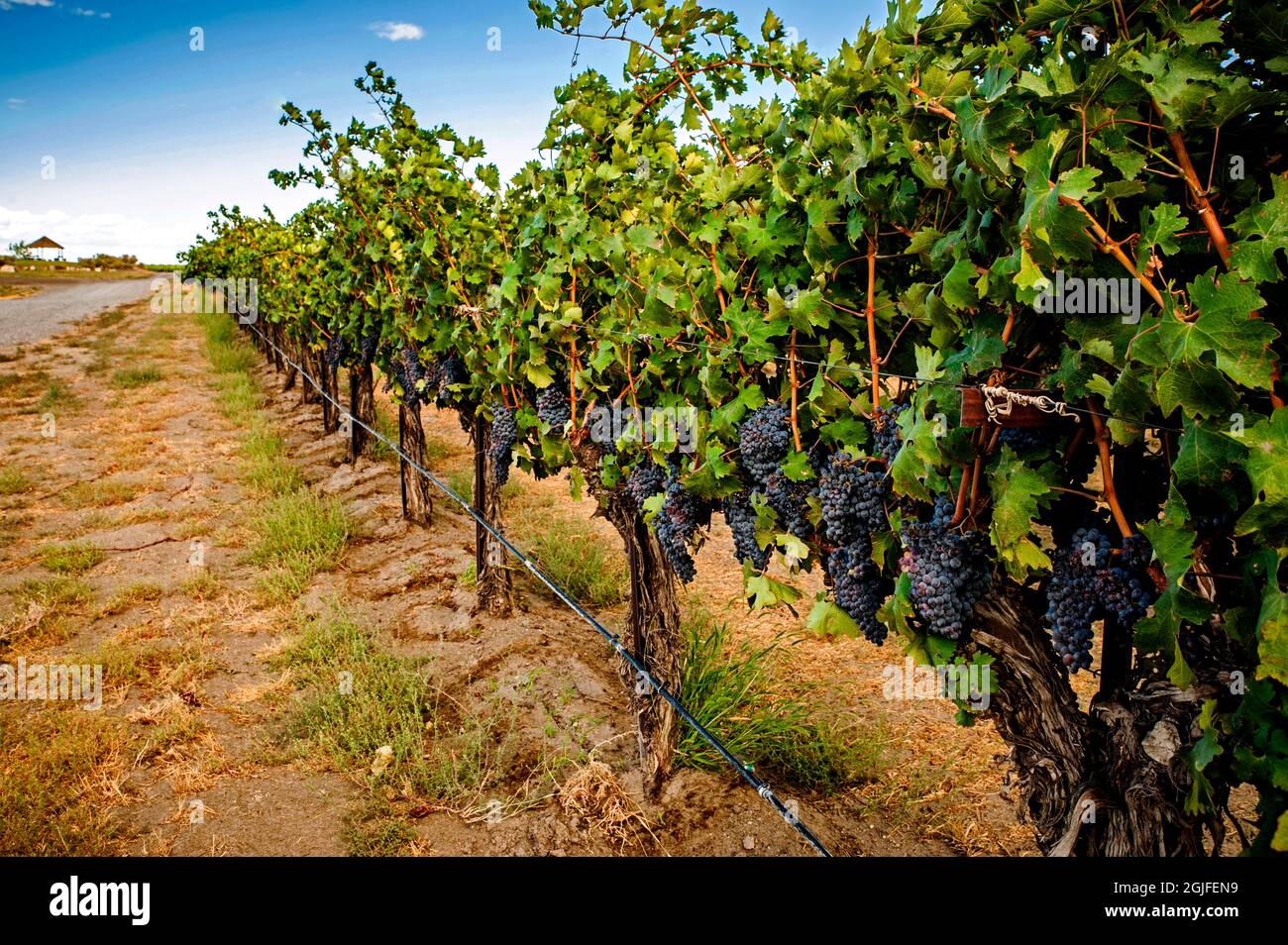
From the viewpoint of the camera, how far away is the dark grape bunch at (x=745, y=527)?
269 centimetres

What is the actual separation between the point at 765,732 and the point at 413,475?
4.55m

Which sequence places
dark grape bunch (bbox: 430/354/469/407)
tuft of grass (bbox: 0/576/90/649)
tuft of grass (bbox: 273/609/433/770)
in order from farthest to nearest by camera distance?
dark grape bunch (bbox: 430/354/469/407), tuft of grass (bbox: 0/576/90/649), tuft of grass (bbox: 273/609/433/770)

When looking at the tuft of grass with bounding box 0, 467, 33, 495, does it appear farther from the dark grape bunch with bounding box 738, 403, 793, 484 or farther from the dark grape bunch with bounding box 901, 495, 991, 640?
the dark grape bunch with bounding box 901, 495, 991, 640

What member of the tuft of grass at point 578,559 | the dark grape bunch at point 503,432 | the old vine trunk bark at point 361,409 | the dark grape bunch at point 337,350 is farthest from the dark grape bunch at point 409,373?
the dark grape bunch at point 503,432

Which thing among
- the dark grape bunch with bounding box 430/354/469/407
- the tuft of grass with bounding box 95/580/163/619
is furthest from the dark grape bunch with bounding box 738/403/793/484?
the tuft of grass with bounding box 95/580/163/619

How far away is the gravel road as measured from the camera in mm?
21948

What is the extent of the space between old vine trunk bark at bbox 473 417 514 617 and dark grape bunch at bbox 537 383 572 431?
171 cm

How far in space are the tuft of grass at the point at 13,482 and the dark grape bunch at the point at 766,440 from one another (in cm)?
912

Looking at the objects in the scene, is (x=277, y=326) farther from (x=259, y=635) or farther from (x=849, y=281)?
(x=849, y=281)

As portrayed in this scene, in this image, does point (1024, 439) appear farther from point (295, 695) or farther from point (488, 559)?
point (488, 559)

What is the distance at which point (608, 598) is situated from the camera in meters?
5.98

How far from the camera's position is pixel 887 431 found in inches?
82.7

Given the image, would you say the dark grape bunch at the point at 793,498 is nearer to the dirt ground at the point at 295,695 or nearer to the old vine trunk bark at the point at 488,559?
the dirt ground at the point at 295,695
